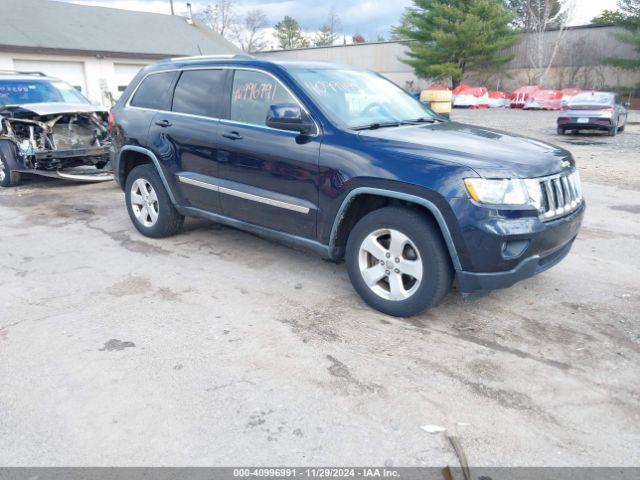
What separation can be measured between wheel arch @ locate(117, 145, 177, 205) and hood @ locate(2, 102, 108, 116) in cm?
363

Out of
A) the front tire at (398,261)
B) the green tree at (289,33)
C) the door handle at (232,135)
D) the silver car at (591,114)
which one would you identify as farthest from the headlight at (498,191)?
the green tree at (289,33)

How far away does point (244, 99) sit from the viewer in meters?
4.81

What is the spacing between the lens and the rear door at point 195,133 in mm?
4992

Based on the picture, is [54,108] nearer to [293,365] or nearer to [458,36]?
[293,365]

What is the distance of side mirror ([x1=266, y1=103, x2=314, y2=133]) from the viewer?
4.11 meters

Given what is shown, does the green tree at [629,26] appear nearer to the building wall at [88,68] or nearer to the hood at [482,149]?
the building wall at [88,68]

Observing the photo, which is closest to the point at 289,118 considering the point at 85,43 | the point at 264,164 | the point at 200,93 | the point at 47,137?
the point at 264,164

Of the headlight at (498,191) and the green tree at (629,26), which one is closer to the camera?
the headlight at (498,191)

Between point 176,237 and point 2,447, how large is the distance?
3620 mm

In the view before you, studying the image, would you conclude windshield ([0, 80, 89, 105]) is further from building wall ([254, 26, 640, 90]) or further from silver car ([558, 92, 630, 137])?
building wall ([254, 26, 640, 90])

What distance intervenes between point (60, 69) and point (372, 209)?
23702 millimetres

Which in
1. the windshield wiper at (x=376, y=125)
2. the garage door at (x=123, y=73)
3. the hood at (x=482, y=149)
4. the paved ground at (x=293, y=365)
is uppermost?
the garage door at (x=123, y=73)

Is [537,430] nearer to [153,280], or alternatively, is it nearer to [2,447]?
[2,447]

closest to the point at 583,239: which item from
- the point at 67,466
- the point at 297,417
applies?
the point at 297,417
